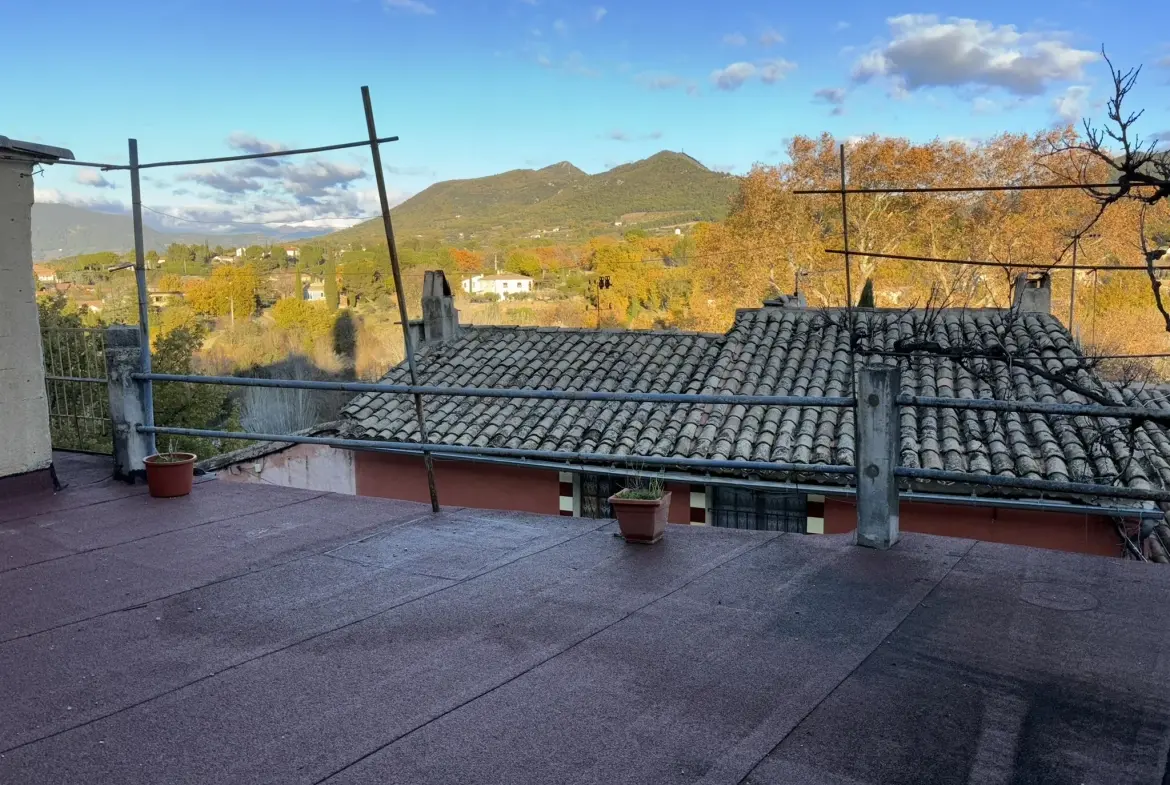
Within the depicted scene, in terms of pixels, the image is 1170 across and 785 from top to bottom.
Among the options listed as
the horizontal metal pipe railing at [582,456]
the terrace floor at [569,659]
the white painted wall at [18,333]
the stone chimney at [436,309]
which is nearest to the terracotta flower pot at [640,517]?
the terrace floor at [569,659]

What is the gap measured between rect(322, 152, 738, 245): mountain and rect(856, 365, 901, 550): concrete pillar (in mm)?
63936

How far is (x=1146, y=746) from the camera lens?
8.29 ft

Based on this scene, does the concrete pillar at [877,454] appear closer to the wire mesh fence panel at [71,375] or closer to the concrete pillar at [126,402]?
the concrete pillar at [126,402]

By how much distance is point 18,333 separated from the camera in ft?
18.2

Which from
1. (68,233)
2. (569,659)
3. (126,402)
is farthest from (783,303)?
(569,659)

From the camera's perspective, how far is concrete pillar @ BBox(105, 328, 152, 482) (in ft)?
19.5

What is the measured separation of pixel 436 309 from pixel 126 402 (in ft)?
33.5

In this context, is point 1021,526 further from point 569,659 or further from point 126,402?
point 126,402

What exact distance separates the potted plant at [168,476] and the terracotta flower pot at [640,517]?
9.80ft

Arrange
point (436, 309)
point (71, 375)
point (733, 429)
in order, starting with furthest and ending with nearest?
point (436, 309)
point (733, 429)
point (71, 375)

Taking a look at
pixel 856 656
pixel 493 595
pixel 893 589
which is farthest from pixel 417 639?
pixel 893 589

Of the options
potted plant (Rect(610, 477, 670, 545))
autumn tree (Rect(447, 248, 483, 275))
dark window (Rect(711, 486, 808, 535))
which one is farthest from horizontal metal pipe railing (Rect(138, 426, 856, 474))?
autumn tree (Rect(447, 248, 483, 275))

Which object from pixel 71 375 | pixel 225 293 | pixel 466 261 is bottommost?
pixel 71 375

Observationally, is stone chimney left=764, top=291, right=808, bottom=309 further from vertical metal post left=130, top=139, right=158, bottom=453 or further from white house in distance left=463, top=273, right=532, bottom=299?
white house in distance left=463, top=273, right=532, bottom=299
